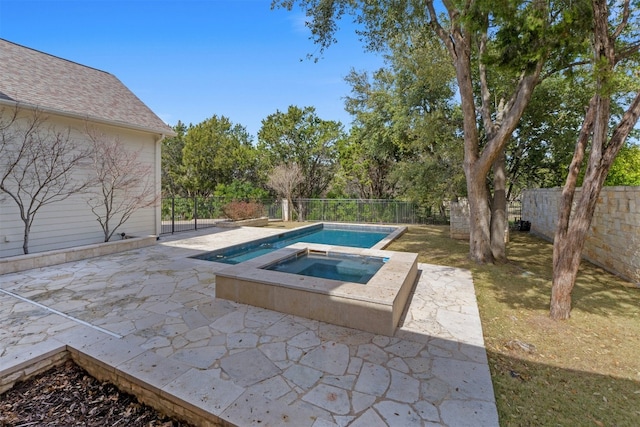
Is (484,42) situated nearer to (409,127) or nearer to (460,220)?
(409,127)

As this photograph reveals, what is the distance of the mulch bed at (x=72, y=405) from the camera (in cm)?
230

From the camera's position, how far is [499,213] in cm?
746

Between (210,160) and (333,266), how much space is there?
16.9 metres

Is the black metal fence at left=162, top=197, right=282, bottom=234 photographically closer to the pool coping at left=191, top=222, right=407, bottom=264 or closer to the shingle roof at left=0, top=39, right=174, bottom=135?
the pool coping at left=191, top=222, right=407, bottom=264

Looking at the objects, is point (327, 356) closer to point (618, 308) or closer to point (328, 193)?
point (618, 308)

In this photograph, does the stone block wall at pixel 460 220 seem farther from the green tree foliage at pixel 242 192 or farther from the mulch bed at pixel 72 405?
the mulch bed at pixel 72 405

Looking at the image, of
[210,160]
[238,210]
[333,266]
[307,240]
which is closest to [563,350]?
[333,266]

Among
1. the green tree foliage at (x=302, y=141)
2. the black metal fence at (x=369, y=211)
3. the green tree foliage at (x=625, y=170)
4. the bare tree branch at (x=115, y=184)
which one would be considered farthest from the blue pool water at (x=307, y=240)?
the green tree foliage at (x=625, y=170)

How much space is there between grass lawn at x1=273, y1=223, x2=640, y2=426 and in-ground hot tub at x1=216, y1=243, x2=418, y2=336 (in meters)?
1.15

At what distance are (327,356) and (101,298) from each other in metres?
3.72

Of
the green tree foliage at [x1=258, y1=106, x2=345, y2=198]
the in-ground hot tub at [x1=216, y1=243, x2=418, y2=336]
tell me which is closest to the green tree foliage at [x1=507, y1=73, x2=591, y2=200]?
the in-ground hot tub at [x1=216, y1=243, x2=418, y2=336]

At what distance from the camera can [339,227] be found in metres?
15.1

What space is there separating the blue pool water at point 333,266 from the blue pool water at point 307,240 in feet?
7.51

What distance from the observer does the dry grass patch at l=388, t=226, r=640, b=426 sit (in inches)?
90.5
